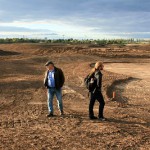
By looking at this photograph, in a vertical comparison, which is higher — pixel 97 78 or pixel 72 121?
pixel 97 78

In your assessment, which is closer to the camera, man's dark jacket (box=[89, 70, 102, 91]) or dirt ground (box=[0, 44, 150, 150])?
dirt ground (box=[0, 44, 150, 150])

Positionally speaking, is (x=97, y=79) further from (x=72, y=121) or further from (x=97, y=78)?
(x=72, y=121)

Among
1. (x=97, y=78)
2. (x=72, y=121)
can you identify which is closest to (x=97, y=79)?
(x=97, y=78)

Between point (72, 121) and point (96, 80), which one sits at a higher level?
point (96, 80)

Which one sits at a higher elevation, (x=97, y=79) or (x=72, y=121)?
(x=97, y=79)

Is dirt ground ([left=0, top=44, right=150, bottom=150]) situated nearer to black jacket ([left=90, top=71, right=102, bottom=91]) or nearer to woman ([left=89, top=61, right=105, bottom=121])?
woman ([left=89, top=61, right=105, bottom=121])

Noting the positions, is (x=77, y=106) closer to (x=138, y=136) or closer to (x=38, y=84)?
(x=138, y=136)

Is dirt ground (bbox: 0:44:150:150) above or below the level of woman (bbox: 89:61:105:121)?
below

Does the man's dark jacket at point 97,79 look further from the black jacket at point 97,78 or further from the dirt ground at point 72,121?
the dirt ground at point 72,121

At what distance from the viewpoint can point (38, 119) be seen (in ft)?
38.2

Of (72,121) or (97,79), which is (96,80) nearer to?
(97,79)

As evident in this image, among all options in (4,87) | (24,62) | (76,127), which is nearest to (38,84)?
(4,87)

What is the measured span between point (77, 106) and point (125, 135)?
4290 mm

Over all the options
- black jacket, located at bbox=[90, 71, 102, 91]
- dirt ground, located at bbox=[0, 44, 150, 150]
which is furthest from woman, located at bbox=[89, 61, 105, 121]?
dirt ground, located at bbox=[0, 44, 150, 150]
